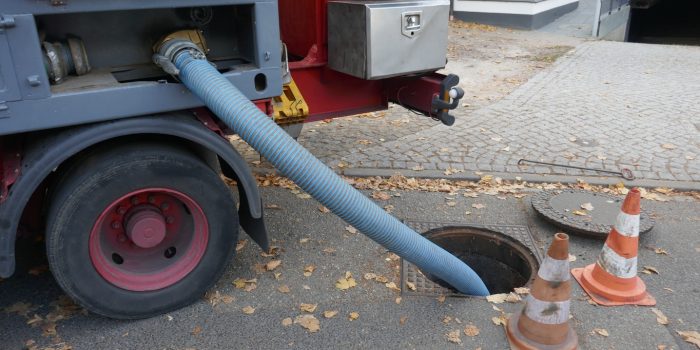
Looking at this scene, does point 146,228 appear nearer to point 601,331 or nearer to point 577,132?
point 601,331

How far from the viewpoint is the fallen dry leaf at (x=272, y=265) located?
3680mm

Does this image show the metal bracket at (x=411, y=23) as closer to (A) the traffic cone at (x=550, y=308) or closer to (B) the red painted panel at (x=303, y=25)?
(B) the red painted panel at (x=303, y=25)

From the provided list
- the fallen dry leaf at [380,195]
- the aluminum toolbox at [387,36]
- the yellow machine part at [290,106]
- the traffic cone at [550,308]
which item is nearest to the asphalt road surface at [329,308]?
the traffic cone at [550,308]

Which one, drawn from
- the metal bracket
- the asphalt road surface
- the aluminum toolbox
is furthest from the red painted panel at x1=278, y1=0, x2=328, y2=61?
the asphalt road surface

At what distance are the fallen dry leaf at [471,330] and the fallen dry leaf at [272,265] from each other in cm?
134

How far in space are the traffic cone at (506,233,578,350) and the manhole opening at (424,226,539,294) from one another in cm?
103

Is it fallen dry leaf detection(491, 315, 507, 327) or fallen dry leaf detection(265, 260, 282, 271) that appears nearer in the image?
fallen dry leaf detection(491, 315, 507, 327)

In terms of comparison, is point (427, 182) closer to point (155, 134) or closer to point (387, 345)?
point (387, 345)

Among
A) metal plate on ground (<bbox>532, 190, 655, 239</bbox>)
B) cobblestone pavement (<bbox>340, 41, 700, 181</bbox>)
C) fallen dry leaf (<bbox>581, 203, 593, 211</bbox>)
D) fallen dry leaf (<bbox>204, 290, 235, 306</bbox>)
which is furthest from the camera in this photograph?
cobblestone pavement (<bbox>340, 41, 700, 181</bbox>)

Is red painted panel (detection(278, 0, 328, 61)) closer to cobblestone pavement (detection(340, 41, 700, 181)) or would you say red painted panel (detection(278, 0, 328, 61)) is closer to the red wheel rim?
cobblestone pavement (detection(340, 41, 700, 181))

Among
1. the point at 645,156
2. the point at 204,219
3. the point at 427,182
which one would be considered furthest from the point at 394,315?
the point at 645,156

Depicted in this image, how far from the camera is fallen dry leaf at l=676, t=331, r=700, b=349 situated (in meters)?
3.00

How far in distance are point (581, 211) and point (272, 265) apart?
2541 millimetres

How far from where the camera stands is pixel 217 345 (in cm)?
297
